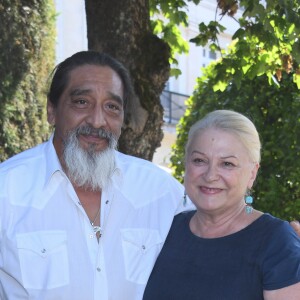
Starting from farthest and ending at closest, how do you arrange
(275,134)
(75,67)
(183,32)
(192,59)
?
(192,59) < (183,32) < (275,134) < (75,67)

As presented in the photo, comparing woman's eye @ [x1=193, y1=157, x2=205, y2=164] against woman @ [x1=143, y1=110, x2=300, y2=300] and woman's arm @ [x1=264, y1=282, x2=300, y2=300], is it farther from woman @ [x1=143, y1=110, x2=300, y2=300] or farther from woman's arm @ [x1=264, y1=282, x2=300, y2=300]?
woman's arm @ [x1=264, y1=282, x2=300, y2=300]

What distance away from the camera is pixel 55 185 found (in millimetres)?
3191

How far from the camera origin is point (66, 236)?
3064 mm

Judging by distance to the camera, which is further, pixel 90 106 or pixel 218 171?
pixel 90 106

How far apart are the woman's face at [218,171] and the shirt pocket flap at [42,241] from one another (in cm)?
65

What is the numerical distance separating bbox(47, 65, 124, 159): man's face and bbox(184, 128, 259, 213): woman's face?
51 cm

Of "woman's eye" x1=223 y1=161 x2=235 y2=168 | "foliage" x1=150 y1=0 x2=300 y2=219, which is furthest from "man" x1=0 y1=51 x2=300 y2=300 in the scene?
"foliage" x1=150 y1=0 x2=300 y2=219

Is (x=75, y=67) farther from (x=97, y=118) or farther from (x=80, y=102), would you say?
(x=97, y=118)

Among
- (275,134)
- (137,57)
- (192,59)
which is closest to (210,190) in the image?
(137,57)

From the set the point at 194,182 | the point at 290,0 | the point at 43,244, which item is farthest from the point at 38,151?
the point at 290,0

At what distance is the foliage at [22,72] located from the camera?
683cm

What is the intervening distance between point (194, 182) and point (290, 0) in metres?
2.46

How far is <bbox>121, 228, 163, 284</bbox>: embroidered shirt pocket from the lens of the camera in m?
3.14

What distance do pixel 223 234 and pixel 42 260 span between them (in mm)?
827
